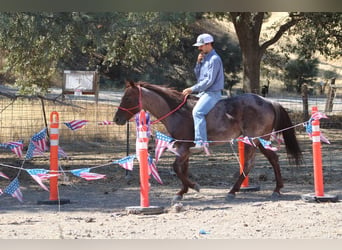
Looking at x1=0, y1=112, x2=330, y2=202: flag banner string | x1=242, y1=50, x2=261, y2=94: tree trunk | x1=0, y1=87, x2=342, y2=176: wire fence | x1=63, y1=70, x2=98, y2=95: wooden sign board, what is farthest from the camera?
x1=242, y1=50, x2=261, y2=94: tree trunk

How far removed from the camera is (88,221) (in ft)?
21.6

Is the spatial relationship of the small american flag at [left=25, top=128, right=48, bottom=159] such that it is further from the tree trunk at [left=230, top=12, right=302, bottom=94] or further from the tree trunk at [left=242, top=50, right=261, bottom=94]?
the tree trunk at [left=242, top=50, right=261, bottom=94]

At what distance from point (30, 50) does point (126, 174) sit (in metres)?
2.74

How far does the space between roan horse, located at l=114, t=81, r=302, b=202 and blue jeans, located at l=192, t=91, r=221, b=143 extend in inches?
5.5

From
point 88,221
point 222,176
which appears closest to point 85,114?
point 222,176

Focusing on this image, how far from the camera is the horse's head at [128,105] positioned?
8191 mm

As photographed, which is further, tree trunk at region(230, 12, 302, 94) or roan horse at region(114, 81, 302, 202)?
tree trunk at region(230, 12, 302, 94)

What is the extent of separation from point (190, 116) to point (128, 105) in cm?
84

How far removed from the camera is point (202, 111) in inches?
317

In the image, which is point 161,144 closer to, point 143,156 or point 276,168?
point 143,156

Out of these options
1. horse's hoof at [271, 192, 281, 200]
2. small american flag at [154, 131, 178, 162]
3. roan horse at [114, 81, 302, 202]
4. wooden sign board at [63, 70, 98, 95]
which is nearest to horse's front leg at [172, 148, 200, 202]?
roan horse at [114, 81, 302, 202]

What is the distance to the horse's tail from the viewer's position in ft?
28.3

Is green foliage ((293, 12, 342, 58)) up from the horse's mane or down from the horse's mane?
up
